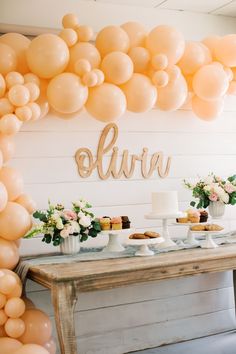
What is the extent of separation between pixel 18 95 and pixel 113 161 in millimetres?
1026

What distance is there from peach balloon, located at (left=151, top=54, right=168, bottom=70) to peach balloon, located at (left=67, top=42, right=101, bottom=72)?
35cm

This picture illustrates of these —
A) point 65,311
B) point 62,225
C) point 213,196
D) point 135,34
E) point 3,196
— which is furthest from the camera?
point 213,196

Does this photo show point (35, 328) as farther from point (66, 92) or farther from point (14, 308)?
point (66, 92)

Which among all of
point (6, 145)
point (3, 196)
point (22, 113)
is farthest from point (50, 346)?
point (22, 113)

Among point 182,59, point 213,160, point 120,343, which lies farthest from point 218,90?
point 120,343

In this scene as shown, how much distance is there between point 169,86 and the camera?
3.37 meters

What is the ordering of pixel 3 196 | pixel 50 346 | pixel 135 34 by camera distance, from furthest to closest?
1. pixel 135 34
2. pixel 50 346
3. pixel 3 196

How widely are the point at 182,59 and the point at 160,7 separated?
2.24 feet

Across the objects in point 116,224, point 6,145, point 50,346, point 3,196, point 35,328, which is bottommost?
point 50,346

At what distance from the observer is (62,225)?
3102 millimetres

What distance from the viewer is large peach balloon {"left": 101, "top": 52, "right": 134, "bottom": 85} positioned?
3121 mm

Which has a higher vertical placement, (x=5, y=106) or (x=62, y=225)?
(x=5, y=106)

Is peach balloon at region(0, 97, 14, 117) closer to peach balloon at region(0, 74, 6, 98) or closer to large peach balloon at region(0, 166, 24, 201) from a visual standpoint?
peach balloon at region(0, 74, 6, 98)

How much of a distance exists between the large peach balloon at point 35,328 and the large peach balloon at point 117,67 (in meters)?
1.45
